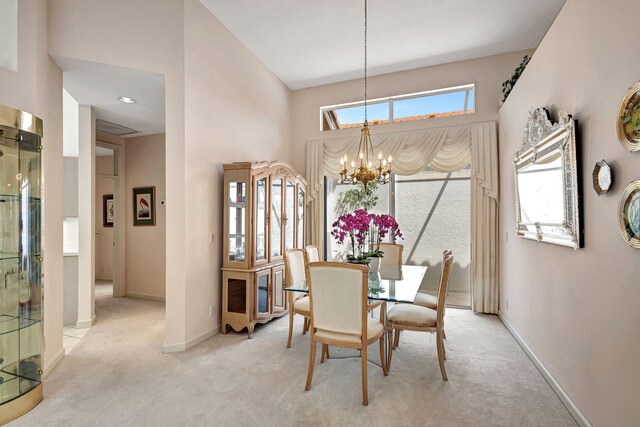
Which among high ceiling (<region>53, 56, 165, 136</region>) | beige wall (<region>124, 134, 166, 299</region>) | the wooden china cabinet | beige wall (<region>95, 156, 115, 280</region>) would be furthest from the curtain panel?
beige wall (<region>95, 156, 115, 280</region>)

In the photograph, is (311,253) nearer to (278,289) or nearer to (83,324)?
(278,289)

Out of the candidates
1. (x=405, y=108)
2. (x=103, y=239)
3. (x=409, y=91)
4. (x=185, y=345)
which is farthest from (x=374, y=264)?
(x=103, y=239)

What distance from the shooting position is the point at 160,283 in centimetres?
509

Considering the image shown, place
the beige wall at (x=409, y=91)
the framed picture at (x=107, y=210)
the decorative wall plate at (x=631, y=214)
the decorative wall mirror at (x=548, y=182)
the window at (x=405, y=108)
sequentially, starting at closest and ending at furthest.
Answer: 1. the decorative wall plate at (x=631, y=214)
2. the decorative wall mirror at (x=548, y=182)
3. the beige wall at (x=409, y=91)
4. the window at (x=405, y=108)
5. the framed picture at (x=107, y=210)

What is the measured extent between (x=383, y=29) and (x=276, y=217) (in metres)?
2.64

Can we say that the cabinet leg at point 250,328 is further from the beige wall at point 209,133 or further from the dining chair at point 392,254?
the dining chair at point 392,254

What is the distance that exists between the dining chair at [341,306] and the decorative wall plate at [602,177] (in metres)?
1.43

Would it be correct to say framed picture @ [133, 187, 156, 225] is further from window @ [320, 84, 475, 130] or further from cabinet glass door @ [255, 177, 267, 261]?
window @ [320, 84, 475, 130]

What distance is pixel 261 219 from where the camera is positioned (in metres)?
3.79

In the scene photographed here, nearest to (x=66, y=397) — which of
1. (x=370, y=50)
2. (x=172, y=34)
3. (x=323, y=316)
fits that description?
(x=323, y=316)

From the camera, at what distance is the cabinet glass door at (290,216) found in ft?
14.1

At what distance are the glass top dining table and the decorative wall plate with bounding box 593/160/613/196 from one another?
4.44ft

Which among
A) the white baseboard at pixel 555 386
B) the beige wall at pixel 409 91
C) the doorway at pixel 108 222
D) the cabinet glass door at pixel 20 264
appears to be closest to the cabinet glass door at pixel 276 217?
the beige wall at pixel 409 91

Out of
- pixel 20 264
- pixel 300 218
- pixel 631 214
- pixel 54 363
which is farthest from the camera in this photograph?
pixel 300 218
